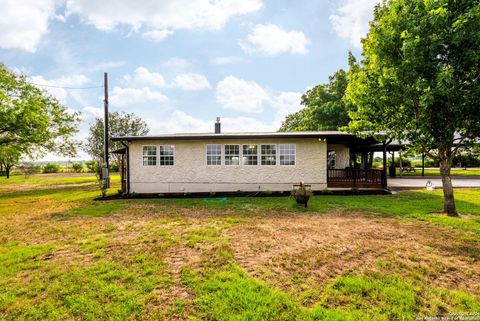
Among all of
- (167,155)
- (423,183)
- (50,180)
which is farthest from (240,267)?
(50,180)

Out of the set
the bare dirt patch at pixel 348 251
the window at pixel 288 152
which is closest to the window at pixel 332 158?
the window at pixel 288 152

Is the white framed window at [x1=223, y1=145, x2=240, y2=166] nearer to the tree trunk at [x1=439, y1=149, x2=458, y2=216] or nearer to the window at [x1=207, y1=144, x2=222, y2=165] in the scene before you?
the window at [x1=207, y1=144, x2=222, y2=165]

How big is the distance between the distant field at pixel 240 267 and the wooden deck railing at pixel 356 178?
16.8ft

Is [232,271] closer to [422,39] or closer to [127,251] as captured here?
[127,251]

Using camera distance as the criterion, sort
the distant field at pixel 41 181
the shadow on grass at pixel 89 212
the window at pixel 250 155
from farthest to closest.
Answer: the distant field at pixel 41 181 → the window at pixel 250 155 → the shadow on grass at pixel 89 212

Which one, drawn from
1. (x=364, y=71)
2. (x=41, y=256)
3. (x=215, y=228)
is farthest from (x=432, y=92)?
(x=41, y=256)

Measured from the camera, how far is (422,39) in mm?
6219

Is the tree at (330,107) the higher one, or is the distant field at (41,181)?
the tree at (330,107)

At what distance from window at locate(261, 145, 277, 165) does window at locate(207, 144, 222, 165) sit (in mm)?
2402

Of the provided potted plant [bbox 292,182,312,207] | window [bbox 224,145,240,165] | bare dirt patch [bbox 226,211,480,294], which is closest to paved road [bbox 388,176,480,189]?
potted plant [bbox 292,182,312,207]

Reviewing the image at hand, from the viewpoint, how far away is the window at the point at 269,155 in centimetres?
1215

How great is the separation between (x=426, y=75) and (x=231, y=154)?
28.2 feet

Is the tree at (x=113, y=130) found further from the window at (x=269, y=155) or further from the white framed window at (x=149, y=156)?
the window at (x=269, y=155)

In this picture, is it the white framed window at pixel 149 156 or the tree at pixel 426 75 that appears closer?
the tree at pixel 426 75
